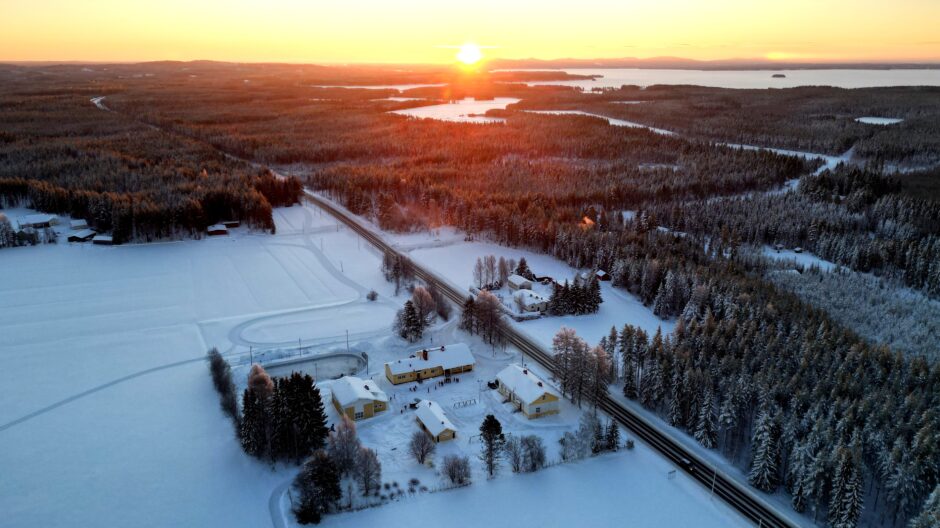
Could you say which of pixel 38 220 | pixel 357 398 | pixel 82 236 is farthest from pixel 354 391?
pixel 38 220

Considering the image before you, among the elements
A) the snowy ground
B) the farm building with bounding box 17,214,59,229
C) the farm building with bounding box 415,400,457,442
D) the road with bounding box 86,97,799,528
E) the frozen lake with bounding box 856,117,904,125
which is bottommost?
the road with bounding box 86,97,799,528

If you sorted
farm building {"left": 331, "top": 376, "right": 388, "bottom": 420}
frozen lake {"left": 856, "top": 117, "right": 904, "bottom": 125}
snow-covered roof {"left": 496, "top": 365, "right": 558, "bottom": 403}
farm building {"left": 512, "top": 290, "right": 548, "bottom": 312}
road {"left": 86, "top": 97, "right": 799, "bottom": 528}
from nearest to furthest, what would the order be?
road {"left": 86, "top": 97, "right": 799, "bottom": 528} < farm building {"left": 331, "top": 376, "right": 388, "bottom": 420} < snow-covered roof {"left": 496, "top": 365, "right": 558, "bottom": 403} < farm building {"left": 512, "top": 290, "right": 548, "bottom": 312} < frozen lake {"left": 856, "top": 117, "right": 904, "bottom": 125}

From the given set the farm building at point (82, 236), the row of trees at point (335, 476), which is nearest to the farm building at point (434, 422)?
the row of trees at point (335, 476)

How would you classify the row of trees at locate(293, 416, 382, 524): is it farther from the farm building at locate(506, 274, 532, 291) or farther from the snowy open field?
the farm building at locate(506, 274, 532, 291)

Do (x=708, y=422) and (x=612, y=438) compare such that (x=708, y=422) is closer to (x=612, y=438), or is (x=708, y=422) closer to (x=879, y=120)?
(x=612, y=438)

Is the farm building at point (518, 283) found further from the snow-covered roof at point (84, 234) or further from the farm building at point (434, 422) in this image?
the snow-covered roof at point (84, 234)

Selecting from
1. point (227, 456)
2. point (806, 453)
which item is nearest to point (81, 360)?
point (227, 456)

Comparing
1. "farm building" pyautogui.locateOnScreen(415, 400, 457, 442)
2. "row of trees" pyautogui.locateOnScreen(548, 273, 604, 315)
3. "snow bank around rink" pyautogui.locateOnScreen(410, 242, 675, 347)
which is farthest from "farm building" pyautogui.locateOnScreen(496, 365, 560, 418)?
"row of trees" pyautogui.locateOnScreen(548, 273, 604, 315)
